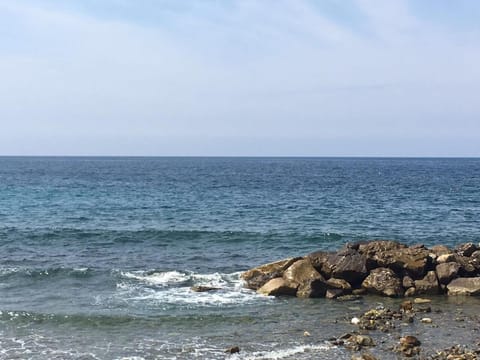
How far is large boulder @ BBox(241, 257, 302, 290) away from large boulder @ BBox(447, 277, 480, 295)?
7.84 m

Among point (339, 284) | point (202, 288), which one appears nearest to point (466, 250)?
point (339, 284)

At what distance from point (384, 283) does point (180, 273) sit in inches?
448

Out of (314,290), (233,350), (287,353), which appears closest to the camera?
(287,353)

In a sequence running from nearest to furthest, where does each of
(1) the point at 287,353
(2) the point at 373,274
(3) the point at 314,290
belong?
(1) the point at 287,353 < (3) the point at 314,290 < (2) the point at 373,274

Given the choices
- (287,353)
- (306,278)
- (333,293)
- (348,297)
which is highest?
(306,278)

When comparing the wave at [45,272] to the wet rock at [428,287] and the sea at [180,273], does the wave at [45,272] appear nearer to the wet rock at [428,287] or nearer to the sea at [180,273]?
the sea at [180,273]

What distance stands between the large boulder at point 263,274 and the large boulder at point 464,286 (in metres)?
7.84

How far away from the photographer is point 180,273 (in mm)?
31438

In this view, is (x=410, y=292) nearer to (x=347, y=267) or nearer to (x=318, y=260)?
(x=347, y=267)

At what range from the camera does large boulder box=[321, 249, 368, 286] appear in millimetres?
27812

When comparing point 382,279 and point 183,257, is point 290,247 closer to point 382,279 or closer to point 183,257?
point 183,257

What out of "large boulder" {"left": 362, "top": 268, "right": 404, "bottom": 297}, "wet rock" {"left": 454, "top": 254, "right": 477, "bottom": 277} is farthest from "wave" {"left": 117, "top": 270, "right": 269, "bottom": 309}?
"wet rock" {"left": 454, "top": 254, "right": 477, "bottom": 277}

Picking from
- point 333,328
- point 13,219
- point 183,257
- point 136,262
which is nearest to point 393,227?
point 183,257

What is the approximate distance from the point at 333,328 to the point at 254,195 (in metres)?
57.0
